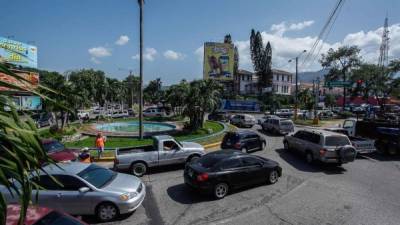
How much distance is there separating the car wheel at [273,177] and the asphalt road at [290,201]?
252 millimetres

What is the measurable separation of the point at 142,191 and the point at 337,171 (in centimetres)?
958

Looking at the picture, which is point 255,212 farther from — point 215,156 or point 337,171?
point 337,171

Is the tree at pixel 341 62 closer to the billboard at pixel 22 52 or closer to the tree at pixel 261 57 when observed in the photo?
the tree at pixel 261 57

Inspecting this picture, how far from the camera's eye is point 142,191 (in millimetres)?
8883

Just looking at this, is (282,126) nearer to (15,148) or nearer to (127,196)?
(127,196)

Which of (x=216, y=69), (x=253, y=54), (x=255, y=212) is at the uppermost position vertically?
(x=253, y=54)

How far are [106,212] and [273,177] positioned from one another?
21.5 ft

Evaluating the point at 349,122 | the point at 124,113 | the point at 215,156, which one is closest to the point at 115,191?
the point at 215,156

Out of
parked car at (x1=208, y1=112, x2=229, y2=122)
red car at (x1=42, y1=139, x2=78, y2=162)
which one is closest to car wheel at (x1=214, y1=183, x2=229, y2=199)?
red car at (x1=42, y1=139, x2=78, y2=162)

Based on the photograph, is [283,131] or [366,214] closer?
[366,214]

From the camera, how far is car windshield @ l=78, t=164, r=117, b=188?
835 centimetres

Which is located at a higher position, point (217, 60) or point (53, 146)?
point (217, 60)

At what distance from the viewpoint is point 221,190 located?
32.6ft

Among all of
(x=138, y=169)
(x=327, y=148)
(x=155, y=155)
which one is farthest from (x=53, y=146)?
(x=327, y=148)
